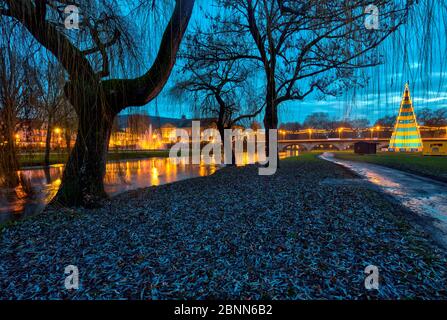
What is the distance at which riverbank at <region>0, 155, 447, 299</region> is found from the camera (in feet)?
7.03

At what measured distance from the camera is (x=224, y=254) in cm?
283

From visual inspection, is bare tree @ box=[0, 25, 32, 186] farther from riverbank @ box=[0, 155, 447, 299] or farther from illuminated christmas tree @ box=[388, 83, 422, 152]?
illuminated christmas tree @ box=[388, 83, 422, 152]

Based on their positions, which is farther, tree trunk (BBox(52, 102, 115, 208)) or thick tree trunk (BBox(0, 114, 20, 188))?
tree trunk (BBox(52, 102, 115, 208))

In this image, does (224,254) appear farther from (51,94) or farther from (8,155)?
(8,155)

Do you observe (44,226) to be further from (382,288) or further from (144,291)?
(382,288)

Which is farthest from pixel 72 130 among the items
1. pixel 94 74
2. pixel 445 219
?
pixel 445 219

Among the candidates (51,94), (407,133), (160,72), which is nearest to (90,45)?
(51,94)

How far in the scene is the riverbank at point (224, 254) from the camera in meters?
2.14

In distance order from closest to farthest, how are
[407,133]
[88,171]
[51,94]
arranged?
[51,94] < [88,171] < [407,133]

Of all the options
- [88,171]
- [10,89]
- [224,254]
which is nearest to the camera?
[10,89]

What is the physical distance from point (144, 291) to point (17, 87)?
2351 mm

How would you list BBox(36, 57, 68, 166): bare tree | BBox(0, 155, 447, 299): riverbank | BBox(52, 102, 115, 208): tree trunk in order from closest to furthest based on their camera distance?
BBox(0, 155, 447, 299): riverbank
BBox(36, 57, 68, 166): bare tree
BBox(52, 102, 115, 208): tree trunk

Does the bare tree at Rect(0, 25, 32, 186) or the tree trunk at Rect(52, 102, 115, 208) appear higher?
the bare tree at Rect(0, 25, 32, 186)

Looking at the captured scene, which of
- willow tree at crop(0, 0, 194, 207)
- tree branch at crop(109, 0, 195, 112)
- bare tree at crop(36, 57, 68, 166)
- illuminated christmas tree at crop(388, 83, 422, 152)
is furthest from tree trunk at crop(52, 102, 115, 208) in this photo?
illuminated christmas tree at crop(388, 83, 422, 152)
